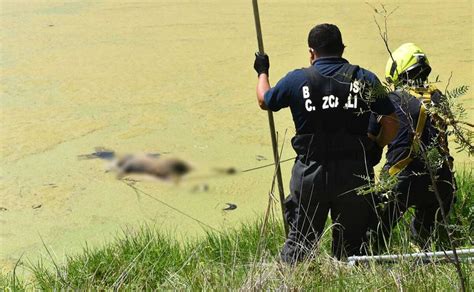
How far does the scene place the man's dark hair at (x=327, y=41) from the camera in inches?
79.9

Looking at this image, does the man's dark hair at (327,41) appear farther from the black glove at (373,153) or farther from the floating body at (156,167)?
the floating body at (156,167)

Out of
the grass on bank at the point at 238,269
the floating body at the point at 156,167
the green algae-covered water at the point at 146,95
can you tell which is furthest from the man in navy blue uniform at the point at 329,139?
the floating body at the point at 156,167

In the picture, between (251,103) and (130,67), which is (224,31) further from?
(251,103)

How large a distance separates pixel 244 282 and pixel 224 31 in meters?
4.46

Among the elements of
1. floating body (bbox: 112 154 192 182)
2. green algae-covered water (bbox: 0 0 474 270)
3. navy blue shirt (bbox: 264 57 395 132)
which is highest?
floating body (bbox: 112 154 192 182)

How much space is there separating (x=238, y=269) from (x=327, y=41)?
0.70m

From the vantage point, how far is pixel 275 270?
168 centimetres

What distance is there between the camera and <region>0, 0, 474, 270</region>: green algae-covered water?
299 centimetres

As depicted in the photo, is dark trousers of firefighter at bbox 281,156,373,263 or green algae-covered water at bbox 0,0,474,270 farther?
green algae-covered water at bbox 0,0,474,270

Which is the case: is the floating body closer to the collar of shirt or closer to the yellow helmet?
the collar of shirt

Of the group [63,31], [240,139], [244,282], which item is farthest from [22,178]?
[63,31]

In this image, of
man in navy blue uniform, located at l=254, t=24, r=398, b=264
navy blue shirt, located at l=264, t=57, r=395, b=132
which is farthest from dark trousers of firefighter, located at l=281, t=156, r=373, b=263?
navy blue shirt, located at l=264, t=57, r=395, b=132

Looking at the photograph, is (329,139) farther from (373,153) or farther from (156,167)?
(156,167)

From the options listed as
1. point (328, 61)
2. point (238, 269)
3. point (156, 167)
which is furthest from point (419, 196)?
point (156, 167)
